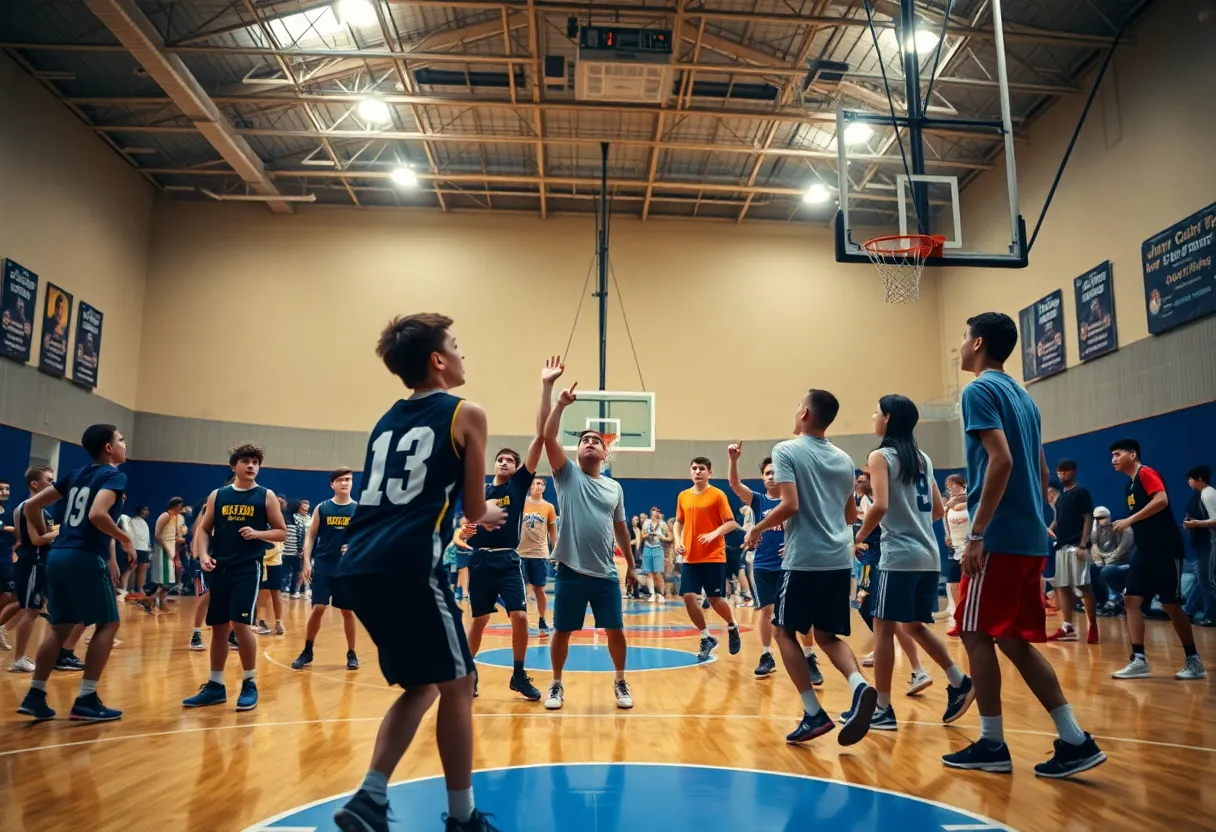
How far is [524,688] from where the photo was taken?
20.1 ft

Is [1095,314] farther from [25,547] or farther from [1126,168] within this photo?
[25,547]

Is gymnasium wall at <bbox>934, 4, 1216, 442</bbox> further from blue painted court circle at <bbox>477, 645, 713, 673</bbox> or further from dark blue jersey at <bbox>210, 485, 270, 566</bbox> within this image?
dark blue jersey at <bbox>210, 485, 270, 566</bbox>

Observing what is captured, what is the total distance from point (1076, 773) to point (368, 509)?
344cm

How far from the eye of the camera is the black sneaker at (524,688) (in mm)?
6051

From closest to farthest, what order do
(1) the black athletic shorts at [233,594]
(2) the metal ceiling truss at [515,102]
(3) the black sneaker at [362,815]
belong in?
1. (3) the black sneaker at [362,815]
2. (1) the black athletic shorts at [233,594]
3. (2) the metal ceiling truss at [515,102]

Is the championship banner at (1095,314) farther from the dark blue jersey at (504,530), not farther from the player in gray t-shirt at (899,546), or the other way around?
the dark blue jersey at (504,530)

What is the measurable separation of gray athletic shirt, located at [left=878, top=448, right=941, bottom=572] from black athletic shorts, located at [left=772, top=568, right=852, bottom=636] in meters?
0.67

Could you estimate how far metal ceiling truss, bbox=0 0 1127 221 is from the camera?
14.3m

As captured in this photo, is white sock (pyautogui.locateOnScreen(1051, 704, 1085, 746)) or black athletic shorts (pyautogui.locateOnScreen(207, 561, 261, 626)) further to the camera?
black athletic shorts (pyautogui.locateOnScreen(207, 561, 261, 626))

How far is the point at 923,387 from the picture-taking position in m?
21.4

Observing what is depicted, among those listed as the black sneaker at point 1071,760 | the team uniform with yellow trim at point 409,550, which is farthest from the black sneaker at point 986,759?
Answer: the team uniform with yellow trim at point 409,550

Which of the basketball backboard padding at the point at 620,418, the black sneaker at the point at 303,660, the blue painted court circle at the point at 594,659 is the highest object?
the basketball backboard padding at the point at 620,418

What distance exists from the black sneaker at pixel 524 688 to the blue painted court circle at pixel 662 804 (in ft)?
6.66

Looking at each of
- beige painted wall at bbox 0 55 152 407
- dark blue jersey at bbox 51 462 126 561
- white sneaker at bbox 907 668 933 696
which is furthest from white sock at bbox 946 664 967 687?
beige painted wall at bbox 0 55 152 407
